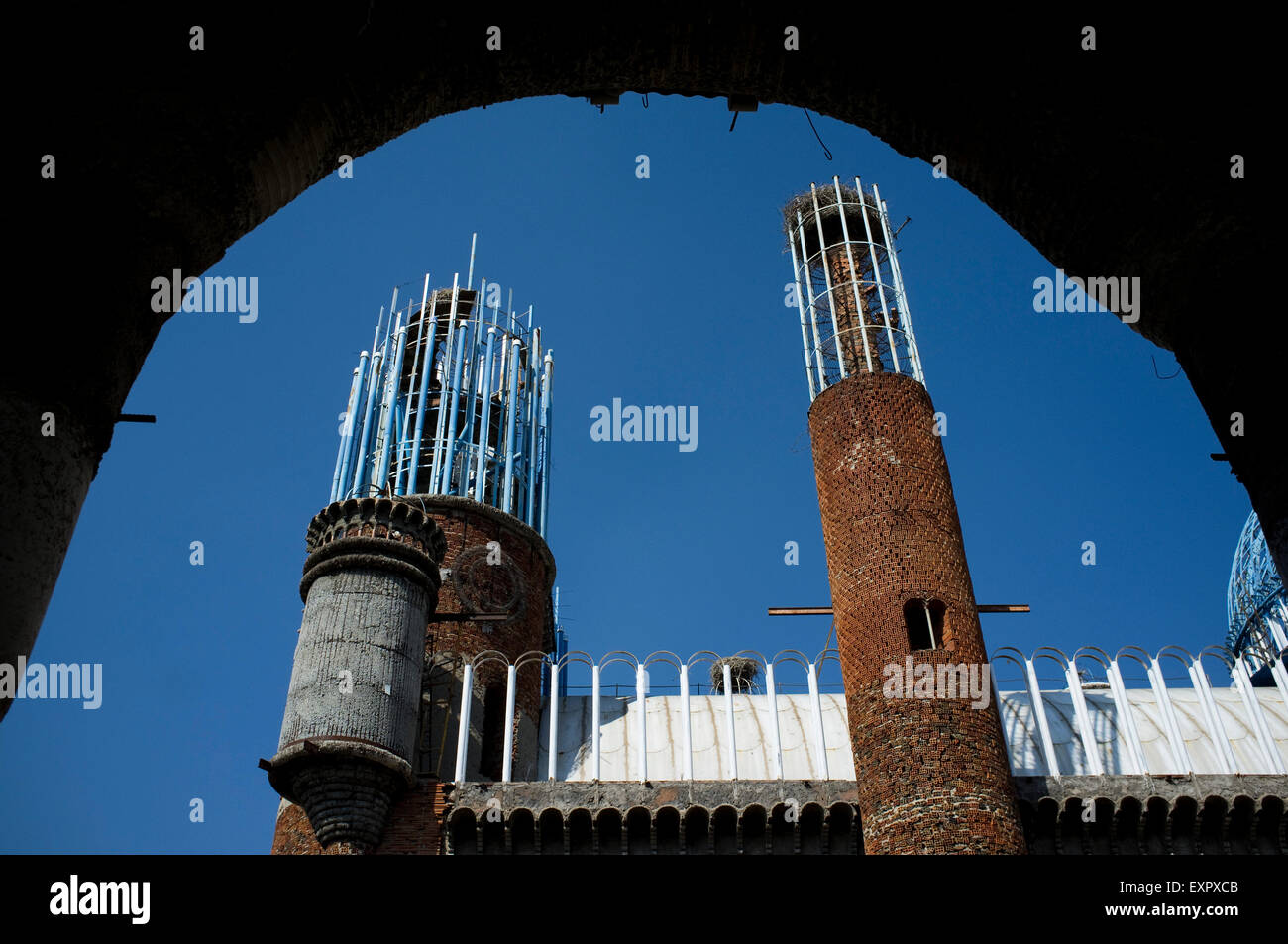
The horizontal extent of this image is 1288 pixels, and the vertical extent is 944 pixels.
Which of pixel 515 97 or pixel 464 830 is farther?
pixel 464 830

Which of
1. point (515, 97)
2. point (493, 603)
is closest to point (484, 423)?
point (493, 603)

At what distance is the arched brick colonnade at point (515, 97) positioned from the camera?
3033 mm

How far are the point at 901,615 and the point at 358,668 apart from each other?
7979mm

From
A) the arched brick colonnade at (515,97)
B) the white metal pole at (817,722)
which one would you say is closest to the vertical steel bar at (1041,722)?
the white metal pole at (817,722)

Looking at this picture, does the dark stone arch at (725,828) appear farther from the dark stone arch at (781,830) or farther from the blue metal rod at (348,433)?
the blue metal rod at (348,433)

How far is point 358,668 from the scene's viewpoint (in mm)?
16031

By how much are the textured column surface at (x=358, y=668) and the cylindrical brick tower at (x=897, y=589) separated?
6.54 metres

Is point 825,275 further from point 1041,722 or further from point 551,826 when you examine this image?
point 551,826

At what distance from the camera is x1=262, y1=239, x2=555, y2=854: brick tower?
1545cm

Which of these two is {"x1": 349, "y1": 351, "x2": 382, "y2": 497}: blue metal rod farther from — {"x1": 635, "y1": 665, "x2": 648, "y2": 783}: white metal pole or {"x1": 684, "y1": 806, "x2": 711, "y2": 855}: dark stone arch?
{"x1": 684, "y1": 806, "x2": 711, "y2": 855}: dark stone arch
